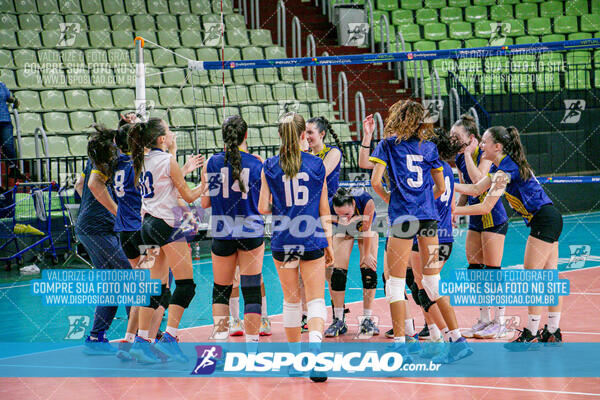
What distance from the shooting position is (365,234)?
21.2ft

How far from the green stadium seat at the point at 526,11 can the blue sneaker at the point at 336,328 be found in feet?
41.9

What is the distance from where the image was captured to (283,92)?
45.7 feet

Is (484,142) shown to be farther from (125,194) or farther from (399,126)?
(125,194)

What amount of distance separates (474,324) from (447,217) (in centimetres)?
123

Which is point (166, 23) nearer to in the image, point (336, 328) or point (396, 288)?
point (336, 328)

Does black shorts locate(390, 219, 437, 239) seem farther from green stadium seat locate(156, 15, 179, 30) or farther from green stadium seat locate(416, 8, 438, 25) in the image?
green stadium seat locate(416, 8, 438, 25)

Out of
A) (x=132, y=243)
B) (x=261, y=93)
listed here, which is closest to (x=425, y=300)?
(x=132, y=243)

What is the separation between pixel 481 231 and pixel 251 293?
2043 millimetres

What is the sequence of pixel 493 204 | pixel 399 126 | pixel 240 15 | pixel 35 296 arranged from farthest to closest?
1. pixel 240 15
2. pixel 35 296
3. pixel 493 204
4. pixel 399 126

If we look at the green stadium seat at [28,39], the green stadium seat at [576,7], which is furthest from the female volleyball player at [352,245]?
the green stadium seat at [576,7]

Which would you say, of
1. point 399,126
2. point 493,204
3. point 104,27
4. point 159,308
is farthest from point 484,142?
point 104,27

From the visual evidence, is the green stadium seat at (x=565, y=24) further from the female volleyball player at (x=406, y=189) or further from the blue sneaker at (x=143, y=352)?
the blue sneaker at (x=143, y=352)

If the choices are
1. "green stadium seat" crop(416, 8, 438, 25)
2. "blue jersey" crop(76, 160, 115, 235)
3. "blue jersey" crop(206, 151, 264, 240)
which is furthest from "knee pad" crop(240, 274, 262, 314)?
"green stadium seat" crop(416, 8, 438, 25)

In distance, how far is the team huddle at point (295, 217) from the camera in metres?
5.21
